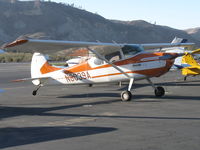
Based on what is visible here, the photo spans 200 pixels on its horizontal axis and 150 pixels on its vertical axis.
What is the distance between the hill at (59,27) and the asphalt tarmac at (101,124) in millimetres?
120911

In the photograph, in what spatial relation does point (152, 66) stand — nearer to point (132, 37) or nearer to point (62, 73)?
point (62, 73)

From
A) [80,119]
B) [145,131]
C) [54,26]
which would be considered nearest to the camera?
[145,131]

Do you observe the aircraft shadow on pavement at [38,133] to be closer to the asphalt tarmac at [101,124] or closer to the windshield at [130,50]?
the asphalt tarmac at [101,124]

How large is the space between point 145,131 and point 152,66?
18.0 ft

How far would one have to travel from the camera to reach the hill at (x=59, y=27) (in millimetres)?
138500

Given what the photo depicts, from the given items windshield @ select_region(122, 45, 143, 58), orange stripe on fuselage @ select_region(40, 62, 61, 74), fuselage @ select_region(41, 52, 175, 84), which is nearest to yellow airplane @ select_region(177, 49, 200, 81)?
windshield @ select_region(122, 45, 143, 58)

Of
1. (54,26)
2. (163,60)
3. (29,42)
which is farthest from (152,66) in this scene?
(54,26)

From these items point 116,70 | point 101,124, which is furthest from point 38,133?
point 116,70

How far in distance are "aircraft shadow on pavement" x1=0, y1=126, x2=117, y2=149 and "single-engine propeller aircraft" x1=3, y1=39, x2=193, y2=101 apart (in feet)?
14.9

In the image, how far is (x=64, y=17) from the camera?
5989 inches

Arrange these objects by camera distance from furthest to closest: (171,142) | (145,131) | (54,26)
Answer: (54,26)
(145,131)
(171,142)

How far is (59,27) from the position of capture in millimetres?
144000

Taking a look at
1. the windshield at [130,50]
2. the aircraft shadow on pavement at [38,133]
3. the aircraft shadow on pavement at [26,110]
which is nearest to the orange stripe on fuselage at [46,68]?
the aircraft shadow on pavement at [26,110]

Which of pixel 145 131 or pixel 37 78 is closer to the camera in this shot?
pixel 145 131
